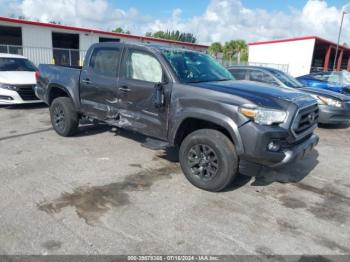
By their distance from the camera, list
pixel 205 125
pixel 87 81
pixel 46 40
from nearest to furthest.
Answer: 1. pixel 205 125
2. pixel 87 81
3. pixel 46 40

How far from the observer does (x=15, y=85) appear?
898 centimetres

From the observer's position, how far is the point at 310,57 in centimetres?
2831

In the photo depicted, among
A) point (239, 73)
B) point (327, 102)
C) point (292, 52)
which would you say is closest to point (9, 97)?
point (239, 73)

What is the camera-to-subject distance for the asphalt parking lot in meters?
3.06

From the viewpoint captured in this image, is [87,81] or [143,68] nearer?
[143,68]

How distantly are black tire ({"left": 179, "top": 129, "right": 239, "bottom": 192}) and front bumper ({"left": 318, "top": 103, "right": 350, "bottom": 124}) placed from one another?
18.0ft

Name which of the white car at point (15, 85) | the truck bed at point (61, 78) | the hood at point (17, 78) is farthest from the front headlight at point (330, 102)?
the hood at point (17, 78)

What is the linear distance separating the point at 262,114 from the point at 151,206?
68.6 inches

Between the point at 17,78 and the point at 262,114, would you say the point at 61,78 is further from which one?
the point at 262,114

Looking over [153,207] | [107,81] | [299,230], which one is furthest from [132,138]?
[299,230]

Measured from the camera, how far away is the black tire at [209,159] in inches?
154

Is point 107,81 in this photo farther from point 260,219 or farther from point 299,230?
point 299,230

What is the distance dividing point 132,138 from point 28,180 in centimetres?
259

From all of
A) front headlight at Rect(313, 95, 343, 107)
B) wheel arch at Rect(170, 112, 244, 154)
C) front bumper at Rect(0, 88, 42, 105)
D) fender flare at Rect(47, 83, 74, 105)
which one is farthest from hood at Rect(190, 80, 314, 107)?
front bumper at Rect(0, 88, 42, 105)
